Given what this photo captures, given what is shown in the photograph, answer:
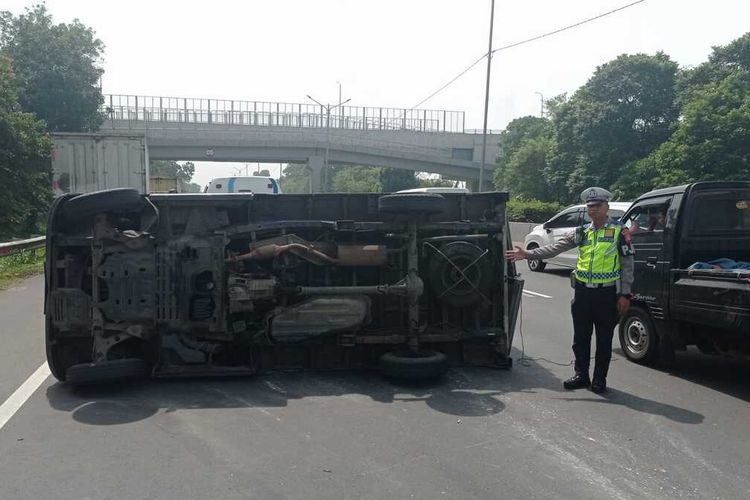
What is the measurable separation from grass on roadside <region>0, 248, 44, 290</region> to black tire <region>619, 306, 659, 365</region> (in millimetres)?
11817

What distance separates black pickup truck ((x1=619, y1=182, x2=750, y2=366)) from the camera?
5.77 meters

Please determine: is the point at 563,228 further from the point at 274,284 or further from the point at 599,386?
the point at 274,284

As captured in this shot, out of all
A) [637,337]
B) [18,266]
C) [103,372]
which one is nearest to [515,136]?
[18,266]

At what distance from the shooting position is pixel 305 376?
19.6ft

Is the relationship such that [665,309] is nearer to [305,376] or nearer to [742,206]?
[742,206]

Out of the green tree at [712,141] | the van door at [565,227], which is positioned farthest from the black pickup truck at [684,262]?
the green tree at [712,141]

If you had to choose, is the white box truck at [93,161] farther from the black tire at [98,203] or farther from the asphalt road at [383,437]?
the black tire at [98,203]

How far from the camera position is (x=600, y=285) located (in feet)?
18.4

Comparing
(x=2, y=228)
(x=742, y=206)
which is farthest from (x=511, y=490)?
(x=2, y=228)

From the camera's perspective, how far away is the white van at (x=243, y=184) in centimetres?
1595

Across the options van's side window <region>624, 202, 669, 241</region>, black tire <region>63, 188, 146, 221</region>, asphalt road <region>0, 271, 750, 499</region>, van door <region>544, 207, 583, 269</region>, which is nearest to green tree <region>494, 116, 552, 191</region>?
van door <region>544, 207, 583, 269</region>

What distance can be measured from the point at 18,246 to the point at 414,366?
1450 cm

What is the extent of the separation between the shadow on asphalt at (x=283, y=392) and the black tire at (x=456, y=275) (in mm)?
751

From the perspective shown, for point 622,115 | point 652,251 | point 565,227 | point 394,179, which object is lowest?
point 565,227
